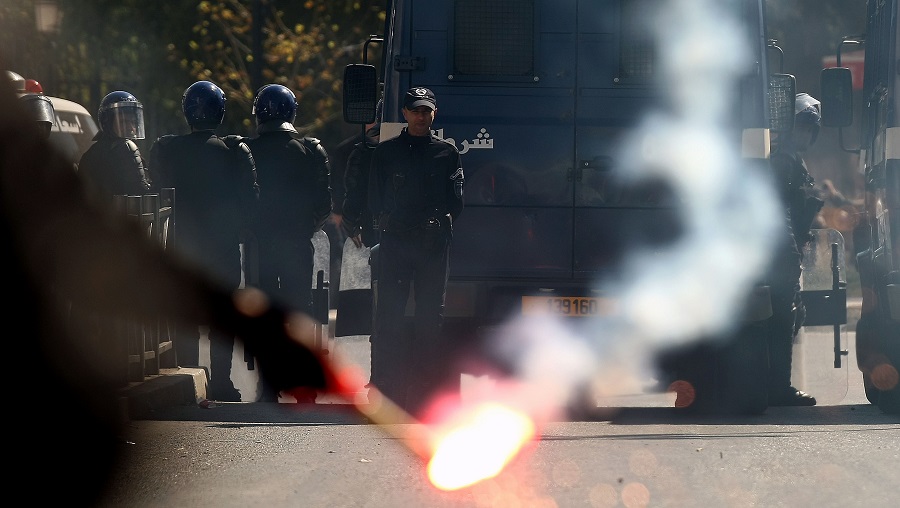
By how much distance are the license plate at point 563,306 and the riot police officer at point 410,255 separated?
0.50 meters

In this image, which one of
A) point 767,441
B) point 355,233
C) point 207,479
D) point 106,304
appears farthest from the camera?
point 355,233

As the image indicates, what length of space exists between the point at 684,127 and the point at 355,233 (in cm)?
216

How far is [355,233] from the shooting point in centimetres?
1137

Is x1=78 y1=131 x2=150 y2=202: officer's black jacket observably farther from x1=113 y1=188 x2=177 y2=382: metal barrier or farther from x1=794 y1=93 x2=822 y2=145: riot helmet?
x1=794 y1=93 x2=822 y2=145: riot helmet

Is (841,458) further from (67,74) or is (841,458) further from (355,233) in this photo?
(67,74)

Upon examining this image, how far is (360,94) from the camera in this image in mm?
11367

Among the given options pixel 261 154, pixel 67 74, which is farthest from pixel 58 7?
pixel 261 154

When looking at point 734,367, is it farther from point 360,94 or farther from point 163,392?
point 163,392

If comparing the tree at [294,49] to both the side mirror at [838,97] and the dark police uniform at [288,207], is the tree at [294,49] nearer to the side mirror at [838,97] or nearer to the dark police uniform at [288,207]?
the dark police uniform at [288,207]

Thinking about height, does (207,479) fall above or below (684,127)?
below

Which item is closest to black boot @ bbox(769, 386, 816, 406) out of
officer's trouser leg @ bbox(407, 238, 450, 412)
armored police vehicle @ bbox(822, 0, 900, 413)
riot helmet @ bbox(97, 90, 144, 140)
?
armored police vehicle @ bbox(822, 0, 900, 413)

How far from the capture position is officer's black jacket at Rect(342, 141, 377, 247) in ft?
36.8

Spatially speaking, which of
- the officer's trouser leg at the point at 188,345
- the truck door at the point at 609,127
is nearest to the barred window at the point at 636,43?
the truck door at the point at 609,127

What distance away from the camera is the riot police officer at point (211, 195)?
11602 millimetres
